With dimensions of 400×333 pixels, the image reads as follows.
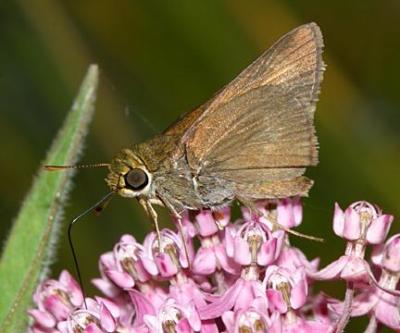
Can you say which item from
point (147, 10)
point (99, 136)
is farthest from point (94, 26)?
point (99, 136)

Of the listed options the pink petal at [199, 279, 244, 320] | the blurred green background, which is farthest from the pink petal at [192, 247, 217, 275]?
the blurred green background

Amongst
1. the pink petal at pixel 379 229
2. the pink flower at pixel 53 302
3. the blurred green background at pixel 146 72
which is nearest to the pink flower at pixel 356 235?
the pink petal at pixel 379 229

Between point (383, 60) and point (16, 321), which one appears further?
point (383, 60)

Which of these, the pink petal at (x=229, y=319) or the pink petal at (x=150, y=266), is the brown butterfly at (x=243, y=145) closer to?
the pink petal at (x=150, y=266)

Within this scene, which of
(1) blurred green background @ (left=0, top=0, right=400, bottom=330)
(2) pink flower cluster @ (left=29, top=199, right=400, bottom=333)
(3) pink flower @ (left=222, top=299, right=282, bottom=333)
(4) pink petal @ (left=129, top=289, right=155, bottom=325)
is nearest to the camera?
(3) pink flower @ (left=222, top=299, right=282, bottom=333)

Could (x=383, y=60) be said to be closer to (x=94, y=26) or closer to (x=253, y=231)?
(x=94, y=26)

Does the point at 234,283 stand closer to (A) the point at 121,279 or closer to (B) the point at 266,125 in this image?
(A) the point at 121,279

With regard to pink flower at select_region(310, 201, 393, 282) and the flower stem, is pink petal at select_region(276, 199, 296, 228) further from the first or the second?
the flower stem
